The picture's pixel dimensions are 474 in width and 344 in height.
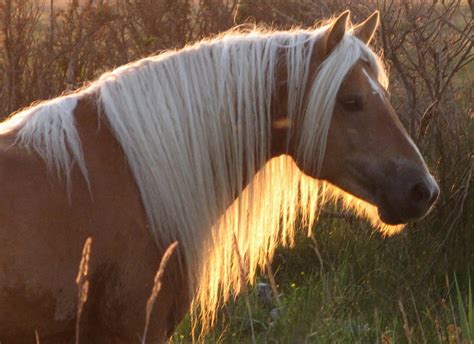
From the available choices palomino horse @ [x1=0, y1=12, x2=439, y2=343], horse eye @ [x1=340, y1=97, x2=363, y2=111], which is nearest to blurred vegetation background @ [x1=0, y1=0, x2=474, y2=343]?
palomino horse @ [x1=0, y1=12, x2=439, y2=343]

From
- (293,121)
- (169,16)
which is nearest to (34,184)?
(293,121)

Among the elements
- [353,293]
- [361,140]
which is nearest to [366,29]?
[361,140]

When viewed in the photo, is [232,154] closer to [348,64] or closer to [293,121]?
[293,121]

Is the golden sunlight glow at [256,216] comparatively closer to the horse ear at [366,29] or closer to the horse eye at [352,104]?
the horse eye at [352,104]

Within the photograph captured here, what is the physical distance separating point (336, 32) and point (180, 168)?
30.5 inches

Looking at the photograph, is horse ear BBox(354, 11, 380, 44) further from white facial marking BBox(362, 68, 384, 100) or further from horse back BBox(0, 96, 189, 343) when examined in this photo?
Result: horse back BBox(0, 96, 189, 343)

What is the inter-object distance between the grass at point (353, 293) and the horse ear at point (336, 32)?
1324 millimetres

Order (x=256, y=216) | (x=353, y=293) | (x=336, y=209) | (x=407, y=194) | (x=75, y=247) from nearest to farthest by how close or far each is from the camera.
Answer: (x=75, y=247), (x=407, y=194), (x=256, y=216), (x=353, y=293), (x=336, y=209)

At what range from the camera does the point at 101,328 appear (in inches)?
125

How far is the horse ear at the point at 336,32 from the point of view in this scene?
3.36 meters

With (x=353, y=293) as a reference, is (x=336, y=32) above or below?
above

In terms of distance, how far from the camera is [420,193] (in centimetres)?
332

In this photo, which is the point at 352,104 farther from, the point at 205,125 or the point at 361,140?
the point at 205,125

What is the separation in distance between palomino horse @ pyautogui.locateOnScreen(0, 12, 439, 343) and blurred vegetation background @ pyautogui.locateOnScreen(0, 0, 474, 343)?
0.57 metres
